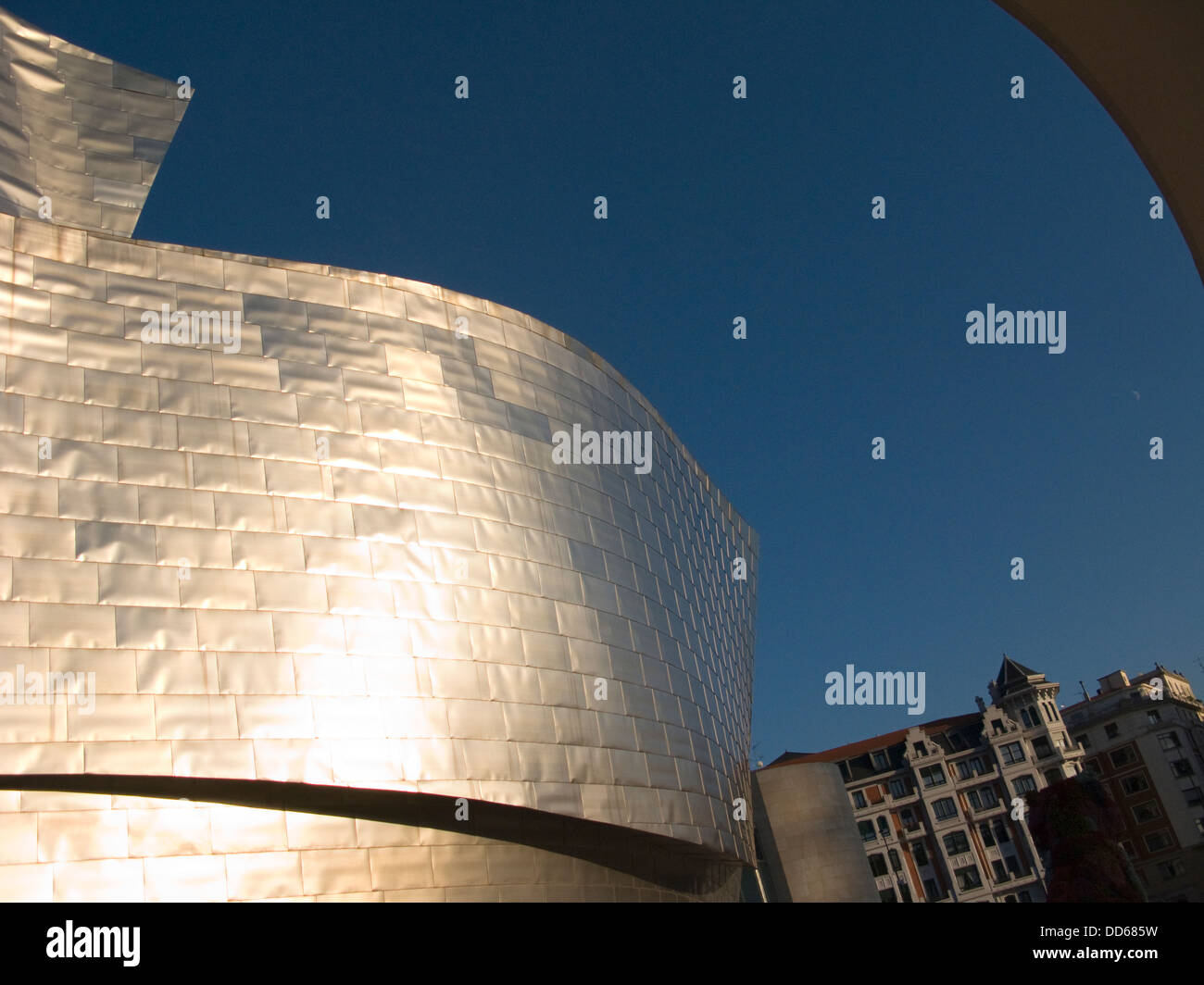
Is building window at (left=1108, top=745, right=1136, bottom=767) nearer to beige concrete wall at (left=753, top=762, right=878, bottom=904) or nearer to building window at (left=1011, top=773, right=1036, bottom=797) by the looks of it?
building window at (left=1011, top=773, right=1036, bottom=797)

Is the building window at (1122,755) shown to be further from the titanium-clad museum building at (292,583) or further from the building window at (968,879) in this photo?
the titanium-clad museum building at (292,583)

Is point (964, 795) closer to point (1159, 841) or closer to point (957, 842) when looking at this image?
point (957, 842)

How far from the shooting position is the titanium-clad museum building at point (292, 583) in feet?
39.8

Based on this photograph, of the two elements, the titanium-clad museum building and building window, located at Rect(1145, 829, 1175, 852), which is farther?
building window, located at Rect(1145, 829, 1175, 852)

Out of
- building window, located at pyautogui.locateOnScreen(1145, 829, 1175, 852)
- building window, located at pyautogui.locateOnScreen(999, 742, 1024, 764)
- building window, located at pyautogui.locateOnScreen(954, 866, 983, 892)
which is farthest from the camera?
building window, located at pyautogui.locateOnScreen(999, 742, 1024, 764)

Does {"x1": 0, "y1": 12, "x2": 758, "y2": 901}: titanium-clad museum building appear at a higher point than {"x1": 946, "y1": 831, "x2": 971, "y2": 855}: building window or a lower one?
higher

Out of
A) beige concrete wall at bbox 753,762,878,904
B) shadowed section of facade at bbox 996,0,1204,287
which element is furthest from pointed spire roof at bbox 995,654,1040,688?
shadowed section of facade at bbox 996,0,1204,287

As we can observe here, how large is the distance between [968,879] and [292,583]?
60334 mm

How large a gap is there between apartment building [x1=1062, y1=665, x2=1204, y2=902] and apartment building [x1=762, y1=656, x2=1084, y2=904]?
2.23 meters

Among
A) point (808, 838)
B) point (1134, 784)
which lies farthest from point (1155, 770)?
point (808, 838)

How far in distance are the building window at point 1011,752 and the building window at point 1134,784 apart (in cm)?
687

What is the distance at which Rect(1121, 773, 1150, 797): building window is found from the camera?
60.5 m

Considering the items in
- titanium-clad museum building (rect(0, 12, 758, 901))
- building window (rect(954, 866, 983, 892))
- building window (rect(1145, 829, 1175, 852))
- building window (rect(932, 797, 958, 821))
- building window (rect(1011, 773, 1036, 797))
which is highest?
titanium-clad museum building (rect(0, 12, 758, 901))
